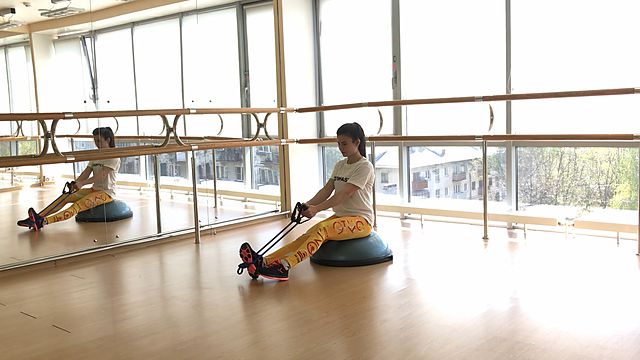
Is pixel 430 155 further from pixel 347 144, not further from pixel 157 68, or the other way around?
pixel 157 68

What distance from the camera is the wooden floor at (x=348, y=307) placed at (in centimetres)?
266

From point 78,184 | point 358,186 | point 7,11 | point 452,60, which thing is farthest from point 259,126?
point 7,11

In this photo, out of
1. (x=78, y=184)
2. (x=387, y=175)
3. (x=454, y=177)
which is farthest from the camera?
(x=387, y=175)

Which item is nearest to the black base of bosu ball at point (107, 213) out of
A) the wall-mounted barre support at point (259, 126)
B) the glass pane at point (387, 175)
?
the wall-mounted barre support at point (259, 126)

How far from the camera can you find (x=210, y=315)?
10.4 ft

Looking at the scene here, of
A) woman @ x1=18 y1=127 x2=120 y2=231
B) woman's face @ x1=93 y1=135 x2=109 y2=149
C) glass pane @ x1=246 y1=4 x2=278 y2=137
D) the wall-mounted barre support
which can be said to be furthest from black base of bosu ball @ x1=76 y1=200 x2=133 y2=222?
glass pane @ x1=246 y1=4 x2=278 y2=137

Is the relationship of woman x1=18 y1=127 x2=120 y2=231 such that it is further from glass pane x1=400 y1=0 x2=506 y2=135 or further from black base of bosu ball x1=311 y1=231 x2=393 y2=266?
glass pane x1=400 y1=0 x2=506 y2=135

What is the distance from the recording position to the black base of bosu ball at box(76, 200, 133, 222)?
476cm

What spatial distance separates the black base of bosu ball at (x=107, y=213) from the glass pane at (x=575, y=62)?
3.09 meters

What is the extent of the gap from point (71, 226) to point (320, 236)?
1938 millimetres

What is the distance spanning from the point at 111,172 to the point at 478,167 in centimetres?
291

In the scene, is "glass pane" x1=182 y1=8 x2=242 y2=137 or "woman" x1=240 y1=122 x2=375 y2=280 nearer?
"woman" x1=240 y1=122 x2=375 y2=280

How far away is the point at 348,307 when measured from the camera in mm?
3205

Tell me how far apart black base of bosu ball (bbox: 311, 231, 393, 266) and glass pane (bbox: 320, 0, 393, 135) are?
85.4 inches
